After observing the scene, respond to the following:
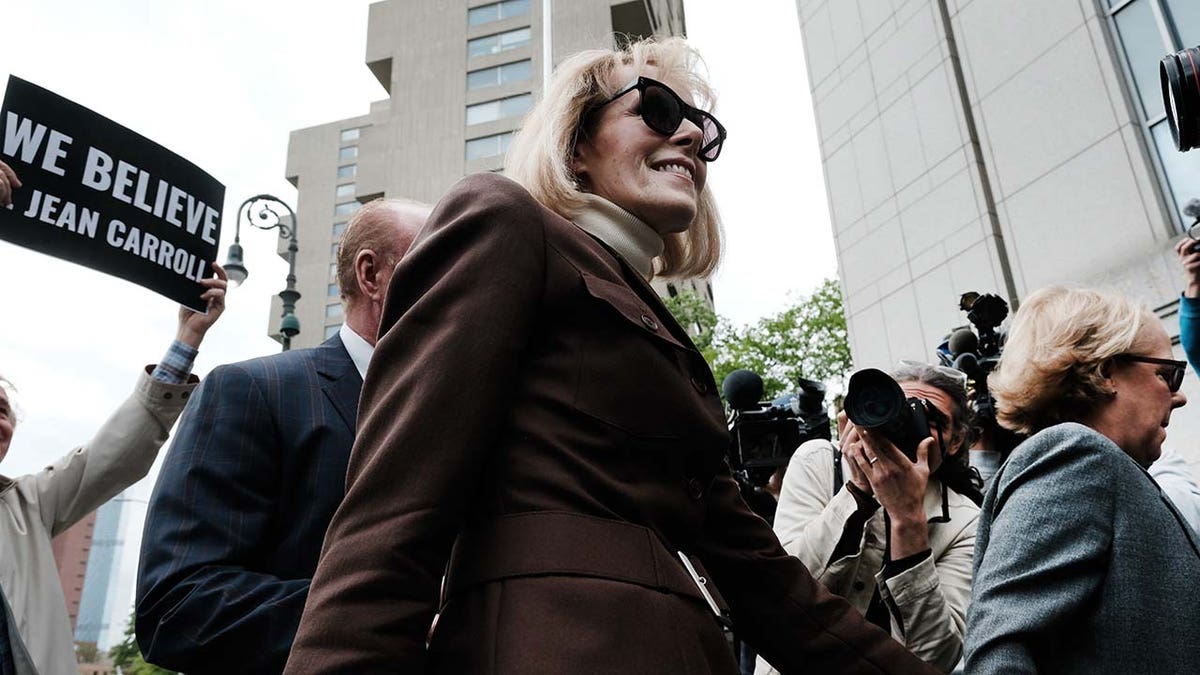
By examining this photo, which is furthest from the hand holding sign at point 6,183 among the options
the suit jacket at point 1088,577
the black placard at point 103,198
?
the suit jacket at point 1088,577

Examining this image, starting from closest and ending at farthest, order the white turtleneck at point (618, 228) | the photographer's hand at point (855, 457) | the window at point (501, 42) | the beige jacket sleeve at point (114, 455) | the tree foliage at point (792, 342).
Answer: the white turtleneck at point (618, 228)
the photographer's hand at point (855, 457)
the beige jacket sleeve at point (114, 455)
the tree foliage at point (792, 342)
the window at point (501, 42)

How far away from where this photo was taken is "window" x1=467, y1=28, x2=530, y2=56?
4162 centimetres

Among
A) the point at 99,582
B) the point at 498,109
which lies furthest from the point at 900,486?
the point at 99,582

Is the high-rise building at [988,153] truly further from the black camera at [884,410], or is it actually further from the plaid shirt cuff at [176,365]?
the plaid shirt cuff at [176,365]

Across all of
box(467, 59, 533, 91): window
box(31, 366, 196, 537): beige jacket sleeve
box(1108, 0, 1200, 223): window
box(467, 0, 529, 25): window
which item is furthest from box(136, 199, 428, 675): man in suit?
box(467, 0, 529, 25): window

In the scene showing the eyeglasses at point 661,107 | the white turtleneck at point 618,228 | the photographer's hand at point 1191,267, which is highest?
the photographer's hand at point 1191,267

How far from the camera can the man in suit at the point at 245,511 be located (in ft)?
5.70

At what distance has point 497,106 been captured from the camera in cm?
4016

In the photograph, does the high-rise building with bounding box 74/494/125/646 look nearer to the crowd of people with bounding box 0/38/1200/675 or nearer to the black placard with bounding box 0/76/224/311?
the black placard with bounding box 0/76/224/311

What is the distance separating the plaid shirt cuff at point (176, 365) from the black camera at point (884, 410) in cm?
208

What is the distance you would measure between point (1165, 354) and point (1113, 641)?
1.02 m

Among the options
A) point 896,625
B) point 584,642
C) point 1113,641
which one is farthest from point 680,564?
point 896,625

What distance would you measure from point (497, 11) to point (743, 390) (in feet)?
140

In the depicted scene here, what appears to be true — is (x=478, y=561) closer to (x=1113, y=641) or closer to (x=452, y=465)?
(x=452, y=465)
